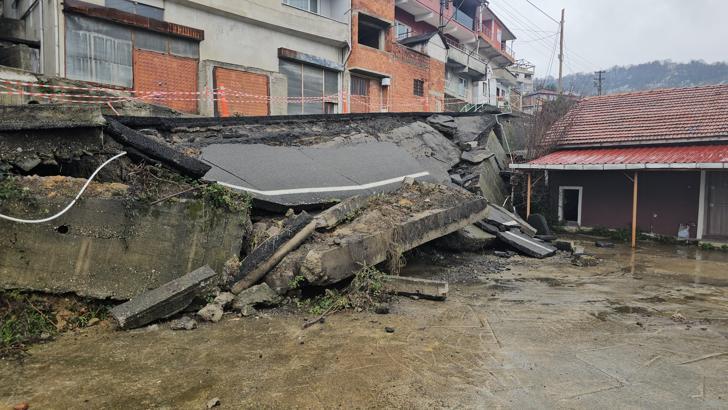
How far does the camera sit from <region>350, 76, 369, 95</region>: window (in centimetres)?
2089

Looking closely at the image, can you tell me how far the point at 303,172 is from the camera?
734cm

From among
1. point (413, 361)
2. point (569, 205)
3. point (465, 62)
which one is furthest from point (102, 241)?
point (465, 62)

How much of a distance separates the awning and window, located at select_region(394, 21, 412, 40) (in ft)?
53.4

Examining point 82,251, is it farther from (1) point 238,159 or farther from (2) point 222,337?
(1) point 238,159

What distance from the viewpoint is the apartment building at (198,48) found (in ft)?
38.9

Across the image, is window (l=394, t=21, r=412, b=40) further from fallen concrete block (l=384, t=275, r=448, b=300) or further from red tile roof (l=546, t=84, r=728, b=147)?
fallen concrete block (l=384, t=275, r=448, b=300)

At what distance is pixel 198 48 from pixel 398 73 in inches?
439

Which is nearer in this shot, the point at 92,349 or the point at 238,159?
the point at 92,349

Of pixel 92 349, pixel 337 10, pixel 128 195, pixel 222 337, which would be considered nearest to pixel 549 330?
pixel 222 337

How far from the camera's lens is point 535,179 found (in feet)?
52.4

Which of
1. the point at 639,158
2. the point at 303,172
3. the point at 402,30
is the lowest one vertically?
the point at 303,172

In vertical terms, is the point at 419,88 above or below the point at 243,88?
above

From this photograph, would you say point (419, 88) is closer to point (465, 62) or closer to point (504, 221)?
point (465, 62)

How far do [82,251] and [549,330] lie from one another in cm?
528
